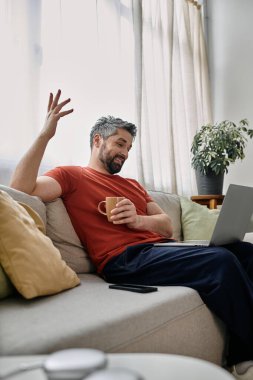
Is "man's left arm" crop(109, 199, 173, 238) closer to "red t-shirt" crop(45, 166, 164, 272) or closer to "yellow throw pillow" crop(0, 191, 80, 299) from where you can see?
"red t-shirt" crop(45, 166, 164, 272)

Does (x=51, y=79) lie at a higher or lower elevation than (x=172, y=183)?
higher

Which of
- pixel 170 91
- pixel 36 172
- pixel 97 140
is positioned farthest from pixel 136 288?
pixel 170 91

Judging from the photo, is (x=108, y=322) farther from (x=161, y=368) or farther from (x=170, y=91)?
(x=170, y=91)

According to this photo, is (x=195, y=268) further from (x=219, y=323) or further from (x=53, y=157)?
(x=53, y=157)

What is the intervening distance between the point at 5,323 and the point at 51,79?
1613 millimetres

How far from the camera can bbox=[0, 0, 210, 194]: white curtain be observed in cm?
208

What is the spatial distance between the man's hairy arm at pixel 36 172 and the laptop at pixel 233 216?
0.51 metres

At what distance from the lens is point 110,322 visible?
0.99m

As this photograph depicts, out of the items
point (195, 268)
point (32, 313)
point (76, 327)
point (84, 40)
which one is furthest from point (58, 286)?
point (84, 40)

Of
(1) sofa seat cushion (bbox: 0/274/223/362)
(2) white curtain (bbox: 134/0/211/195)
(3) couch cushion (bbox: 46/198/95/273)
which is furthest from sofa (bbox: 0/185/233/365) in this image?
(2) white curtain (bbox: 134/0/211/195)

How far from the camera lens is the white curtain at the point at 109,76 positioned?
2076 millimetres

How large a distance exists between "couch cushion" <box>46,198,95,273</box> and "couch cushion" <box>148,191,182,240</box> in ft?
2.48

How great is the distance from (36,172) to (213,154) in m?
1.66

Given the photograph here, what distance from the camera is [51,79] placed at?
7.44 feet
